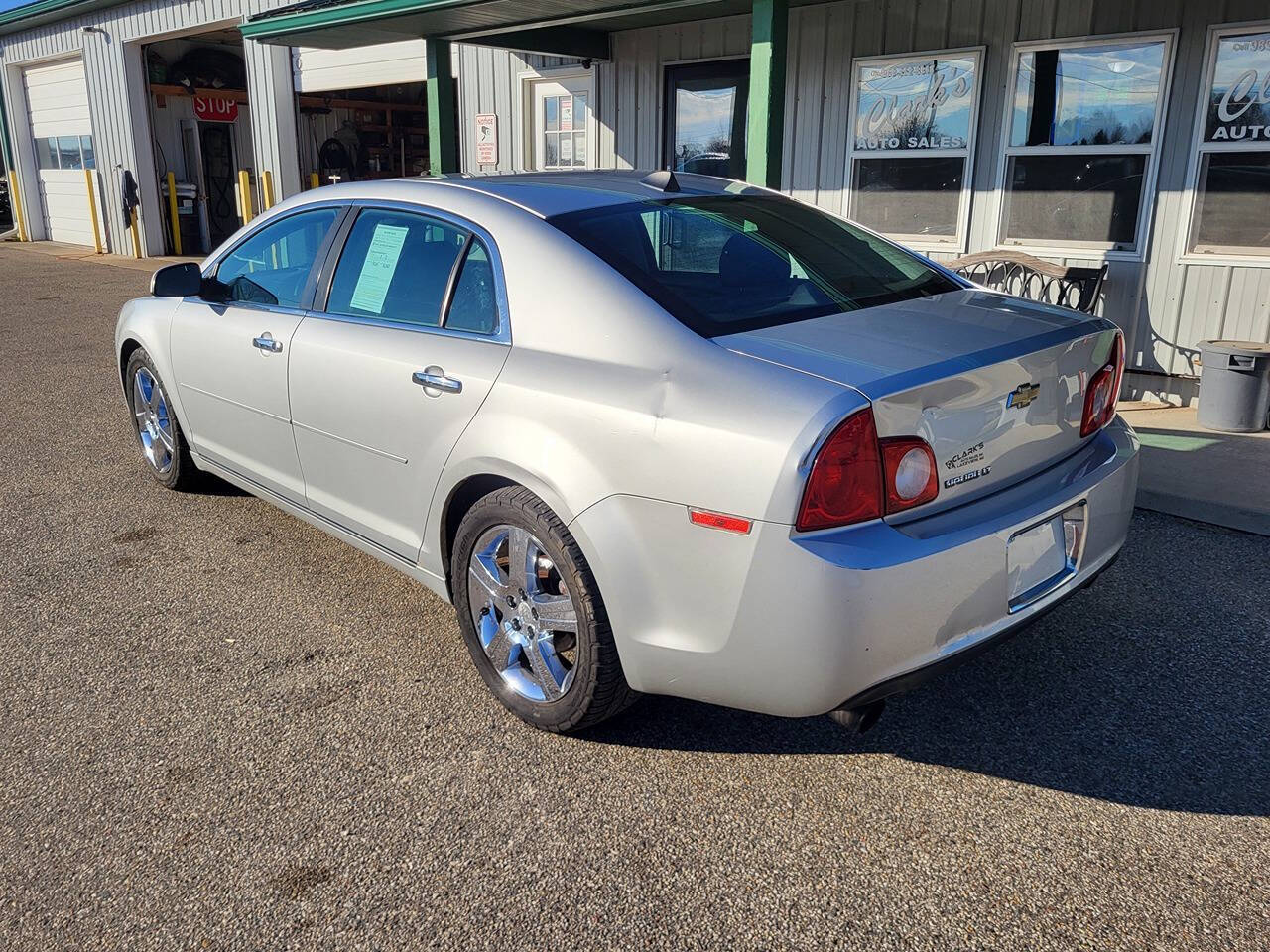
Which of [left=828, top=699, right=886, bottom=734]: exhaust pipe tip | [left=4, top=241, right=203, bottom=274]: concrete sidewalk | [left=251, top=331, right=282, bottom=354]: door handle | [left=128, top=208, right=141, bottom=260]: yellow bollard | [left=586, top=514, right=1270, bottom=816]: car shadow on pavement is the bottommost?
[left=586, top=514, right=1270, bottom=816]: car shadow on pavement

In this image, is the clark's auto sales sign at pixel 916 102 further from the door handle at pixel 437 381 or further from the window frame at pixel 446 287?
the door handle at pixel 437 381

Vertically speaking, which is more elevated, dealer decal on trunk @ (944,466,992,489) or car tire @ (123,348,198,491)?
dealer decal on trunk @ (944,466,992,489)

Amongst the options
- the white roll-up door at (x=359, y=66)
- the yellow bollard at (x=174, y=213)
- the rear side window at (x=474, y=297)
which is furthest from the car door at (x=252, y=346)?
the yellow bollard at (x=174, y=213)

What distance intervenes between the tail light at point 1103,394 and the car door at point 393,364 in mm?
1700

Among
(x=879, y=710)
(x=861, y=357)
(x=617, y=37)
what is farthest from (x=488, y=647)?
(x=617, y=37)

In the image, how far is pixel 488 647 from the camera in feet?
10.3

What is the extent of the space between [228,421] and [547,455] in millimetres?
2147

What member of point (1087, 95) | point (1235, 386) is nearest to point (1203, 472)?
point (1235, 386)

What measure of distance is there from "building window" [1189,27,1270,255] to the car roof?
14.3ft

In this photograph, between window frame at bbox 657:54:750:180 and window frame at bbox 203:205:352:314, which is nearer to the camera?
window frame at bbox 203:205:352:314

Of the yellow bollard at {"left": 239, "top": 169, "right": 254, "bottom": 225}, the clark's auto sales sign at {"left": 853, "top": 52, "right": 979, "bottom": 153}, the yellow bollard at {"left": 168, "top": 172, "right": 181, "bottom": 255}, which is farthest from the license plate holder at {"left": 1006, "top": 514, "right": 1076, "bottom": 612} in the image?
the yellow bollard at {"left": 168, "top": 172, "right": 181, "bottom": 255}

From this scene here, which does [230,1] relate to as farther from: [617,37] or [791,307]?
[791,307]

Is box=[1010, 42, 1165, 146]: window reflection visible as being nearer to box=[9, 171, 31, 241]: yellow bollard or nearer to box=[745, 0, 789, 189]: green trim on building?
box=[745, 0, 789, 189]: green trim on building

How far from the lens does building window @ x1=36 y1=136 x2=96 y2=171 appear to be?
19125mm
